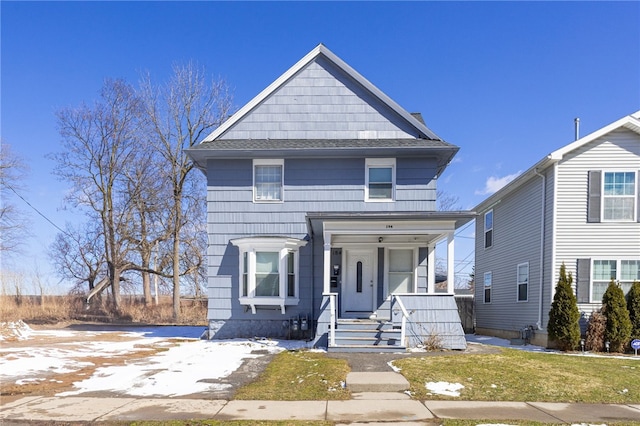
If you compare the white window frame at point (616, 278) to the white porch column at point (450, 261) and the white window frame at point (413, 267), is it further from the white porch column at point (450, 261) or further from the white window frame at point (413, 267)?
the white window frame at point (413, 267)

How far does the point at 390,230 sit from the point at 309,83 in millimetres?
5685

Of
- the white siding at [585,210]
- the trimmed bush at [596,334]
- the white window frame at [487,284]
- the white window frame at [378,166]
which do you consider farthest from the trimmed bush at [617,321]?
the white window frame at [378,166]

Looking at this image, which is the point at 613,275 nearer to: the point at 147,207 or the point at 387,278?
the point at 387,278

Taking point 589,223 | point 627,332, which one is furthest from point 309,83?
point 627,332

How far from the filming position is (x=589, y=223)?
1203cm

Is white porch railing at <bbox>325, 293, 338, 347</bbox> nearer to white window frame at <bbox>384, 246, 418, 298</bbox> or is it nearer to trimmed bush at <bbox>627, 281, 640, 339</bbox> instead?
white window frame at <bbox>384, 246, 418, 298</bbox>

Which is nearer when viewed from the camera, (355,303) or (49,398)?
(49,398)

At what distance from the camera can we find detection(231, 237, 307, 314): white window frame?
1187 cm

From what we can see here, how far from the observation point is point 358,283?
12453mm

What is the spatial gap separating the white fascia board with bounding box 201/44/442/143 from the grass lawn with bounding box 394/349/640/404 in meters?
7.24

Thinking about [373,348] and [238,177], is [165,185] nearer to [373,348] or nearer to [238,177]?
[238,177]

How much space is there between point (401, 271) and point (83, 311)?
59.9ft

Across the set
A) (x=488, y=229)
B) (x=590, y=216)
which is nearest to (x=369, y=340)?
(x=590, y=216)

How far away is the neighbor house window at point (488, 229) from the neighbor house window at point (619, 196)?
17.0 feet
